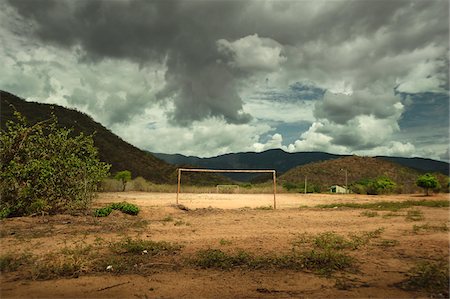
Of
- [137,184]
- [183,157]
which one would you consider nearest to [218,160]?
[183,157]

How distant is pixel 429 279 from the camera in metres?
A: 5.25

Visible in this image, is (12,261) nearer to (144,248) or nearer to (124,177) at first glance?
(144,248)

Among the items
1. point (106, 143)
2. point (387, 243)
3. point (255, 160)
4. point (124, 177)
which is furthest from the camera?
point (255, 160)

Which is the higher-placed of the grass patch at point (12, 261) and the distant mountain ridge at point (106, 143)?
the distant mountain ridge at point (106, 143)

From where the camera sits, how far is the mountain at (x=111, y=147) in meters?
61.9

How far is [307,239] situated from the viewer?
8.59 metres

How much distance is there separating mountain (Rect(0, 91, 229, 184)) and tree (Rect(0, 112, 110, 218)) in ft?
155

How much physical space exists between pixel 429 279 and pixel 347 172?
59.4 m

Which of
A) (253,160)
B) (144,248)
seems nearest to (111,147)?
(144,248)

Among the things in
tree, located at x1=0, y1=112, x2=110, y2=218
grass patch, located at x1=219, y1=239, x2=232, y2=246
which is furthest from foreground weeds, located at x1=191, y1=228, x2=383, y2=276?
tree, located at x1=0, y1=112, x2=110, y2=218

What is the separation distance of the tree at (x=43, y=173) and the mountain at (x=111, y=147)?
47.3 meters

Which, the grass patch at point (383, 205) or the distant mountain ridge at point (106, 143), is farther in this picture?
the distant mountain ridge at point (106, 143)

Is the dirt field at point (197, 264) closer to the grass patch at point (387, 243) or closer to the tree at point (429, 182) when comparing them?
the grass patch at point (387, 243)

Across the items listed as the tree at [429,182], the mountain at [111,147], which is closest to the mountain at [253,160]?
the mountain at [111,147]
